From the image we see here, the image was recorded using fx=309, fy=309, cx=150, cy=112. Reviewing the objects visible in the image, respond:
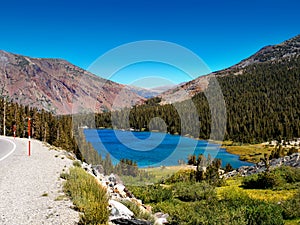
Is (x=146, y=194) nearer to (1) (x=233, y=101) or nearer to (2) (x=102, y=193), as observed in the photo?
(2) (x=102, y=193)

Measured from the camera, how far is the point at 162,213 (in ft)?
51.0

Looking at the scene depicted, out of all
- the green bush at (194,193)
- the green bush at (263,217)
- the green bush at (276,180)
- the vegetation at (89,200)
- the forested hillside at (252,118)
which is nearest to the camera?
the vegetation at (89,200)

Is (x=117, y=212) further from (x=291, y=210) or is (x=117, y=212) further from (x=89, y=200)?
(x=291, y=210)

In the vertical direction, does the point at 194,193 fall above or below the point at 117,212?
below

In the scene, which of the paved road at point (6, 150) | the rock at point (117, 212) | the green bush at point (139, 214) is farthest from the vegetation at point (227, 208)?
the paved road at point (6, 150)

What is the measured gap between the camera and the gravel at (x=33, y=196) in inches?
361

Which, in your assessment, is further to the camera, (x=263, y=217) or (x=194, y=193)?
(x=194, y=193)

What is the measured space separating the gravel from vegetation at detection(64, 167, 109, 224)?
302mm

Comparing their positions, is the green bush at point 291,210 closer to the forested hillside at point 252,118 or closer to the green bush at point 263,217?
the green bush at point 263,217

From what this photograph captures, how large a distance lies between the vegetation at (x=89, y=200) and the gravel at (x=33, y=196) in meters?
0.30

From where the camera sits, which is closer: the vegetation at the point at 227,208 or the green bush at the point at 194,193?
the vegetation at the point at 227,208

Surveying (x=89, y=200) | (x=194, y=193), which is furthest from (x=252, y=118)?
(x=89, y=200)

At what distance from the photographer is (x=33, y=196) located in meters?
11.8

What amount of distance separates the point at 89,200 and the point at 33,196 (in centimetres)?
277
